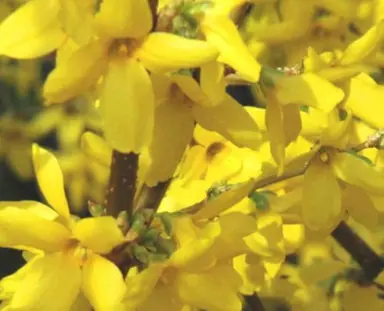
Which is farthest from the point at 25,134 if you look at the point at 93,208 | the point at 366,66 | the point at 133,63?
the point at 133,63

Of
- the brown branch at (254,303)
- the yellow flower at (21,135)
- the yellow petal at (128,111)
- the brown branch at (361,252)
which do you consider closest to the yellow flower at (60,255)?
the yellow petal at (128,111)

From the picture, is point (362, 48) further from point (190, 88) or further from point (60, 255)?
point (60, 255)

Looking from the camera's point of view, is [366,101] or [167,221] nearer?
[167,221]

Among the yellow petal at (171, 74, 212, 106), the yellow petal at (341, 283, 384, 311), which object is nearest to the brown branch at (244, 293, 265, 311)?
the yellow petal at (341, 283, 384, 311)

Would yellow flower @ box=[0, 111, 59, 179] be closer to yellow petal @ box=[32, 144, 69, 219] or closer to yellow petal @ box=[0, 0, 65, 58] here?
yellow petal @ box=[32, 144, 69, 219]

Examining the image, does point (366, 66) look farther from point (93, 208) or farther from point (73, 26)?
point (73, 26)

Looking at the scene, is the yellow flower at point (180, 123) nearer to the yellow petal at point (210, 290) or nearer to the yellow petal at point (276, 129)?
the yellow petal at point (276, 129)

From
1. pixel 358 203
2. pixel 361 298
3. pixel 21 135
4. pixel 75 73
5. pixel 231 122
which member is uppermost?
pixel 75 73

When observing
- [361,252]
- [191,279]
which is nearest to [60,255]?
[191,279]
